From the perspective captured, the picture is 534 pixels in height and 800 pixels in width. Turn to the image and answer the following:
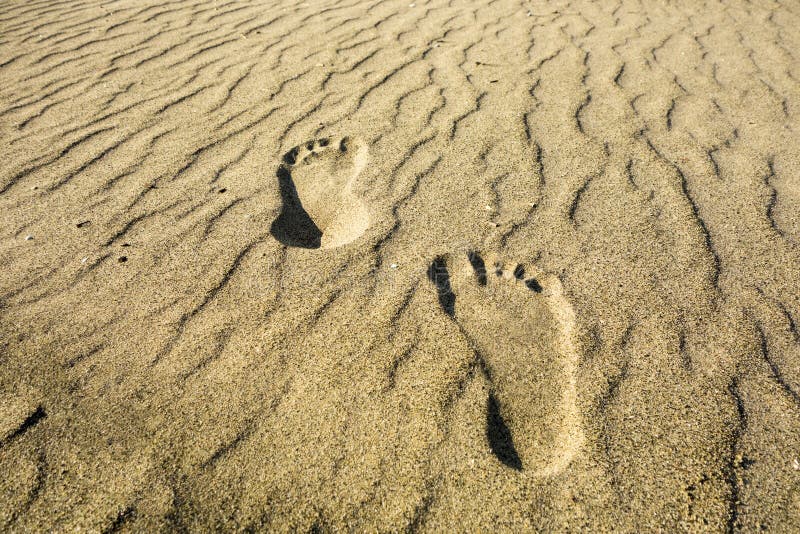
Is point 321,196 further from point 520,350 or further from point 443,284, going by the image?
point 520,350

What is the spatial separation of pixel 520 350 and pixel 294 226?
101 centimetres

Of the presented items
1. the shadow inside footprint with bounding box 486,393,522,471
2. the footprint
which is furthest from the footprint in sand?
the footprint

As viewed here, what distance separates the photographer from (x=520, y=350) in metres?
1.51

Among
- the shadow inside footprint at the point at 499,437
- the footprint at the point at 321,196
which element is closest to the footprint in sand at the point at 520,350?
the shadow inside footprint at the point at 499,437

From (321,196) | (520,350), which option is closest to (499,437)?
(520,350)

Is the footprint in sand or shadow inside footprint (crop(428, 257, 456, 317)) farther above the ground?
shadow inside footprint (crop(428, 257, 456, 317))

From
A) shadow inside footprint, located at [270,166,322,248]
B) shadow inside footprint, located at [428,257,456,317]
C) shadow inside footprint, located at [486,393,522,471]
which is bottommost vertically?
shadow inside footprint, located at [486,393,522,471]

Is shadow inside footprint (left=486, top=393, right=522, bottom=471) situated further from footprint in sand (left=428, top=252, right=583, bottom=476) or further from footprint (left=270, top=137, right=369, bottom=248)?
footprint (left=270, top=137, right=369, bottom=248)

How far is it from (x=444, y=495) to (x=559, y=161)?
1646mm

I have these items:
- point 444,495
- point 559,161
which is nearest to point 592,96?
point 559,161

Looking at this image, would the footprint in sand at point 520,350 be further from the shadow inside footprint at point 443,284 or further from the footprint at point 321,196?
the footprint at point 321,196

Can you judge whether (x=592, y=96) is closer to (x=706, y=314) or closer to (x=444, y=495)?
→ (x=706, y=314)

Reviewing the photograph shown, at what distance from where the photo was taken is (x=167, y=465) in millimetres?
1250

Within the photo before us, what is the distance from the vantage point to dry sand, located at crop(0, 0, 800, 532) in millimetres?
1206
